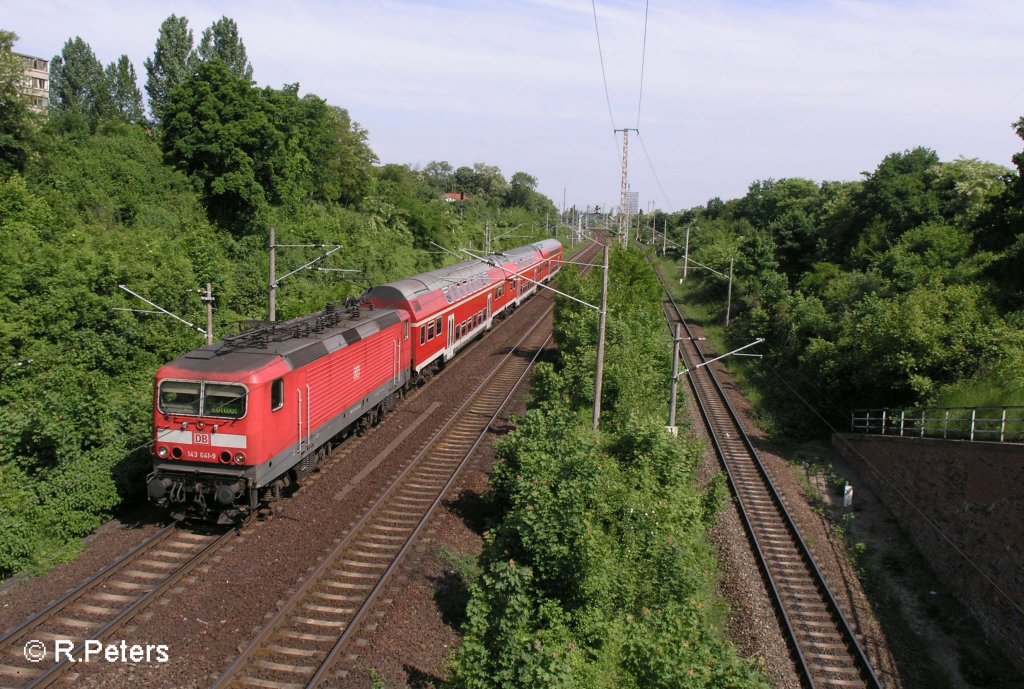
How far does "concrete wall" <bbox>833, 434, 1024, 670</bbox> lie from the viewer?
15.2 meters

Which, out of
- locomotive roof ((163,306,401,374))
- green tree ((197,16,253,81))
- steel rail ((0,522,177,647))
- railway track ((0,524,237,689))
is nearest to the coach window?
locomotive roof ((163,306,401,374))

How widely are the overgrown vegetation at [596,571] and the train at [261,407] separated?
3968 mm

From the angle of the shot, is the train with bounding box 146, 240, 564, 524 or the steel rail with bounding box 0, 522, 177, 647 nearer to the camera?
the steel rail with bounding box 0, 522, 177, 647

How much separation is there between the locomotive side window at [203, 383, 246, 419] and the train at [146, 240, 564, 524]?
18 millimetres

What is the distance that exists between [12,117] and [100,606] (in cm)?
2477

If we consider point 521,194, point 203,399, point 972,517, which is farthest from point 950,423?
point 521,194

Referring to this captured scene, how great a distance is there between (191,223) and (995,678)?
33.1 m

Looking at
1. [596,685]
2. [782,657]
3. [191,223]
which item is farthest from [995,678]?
[191,223]

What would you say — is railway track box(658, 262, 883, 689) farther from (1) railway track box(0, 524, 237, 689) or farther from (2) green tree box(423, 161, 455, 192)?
(2) green tree box(423, 161, 455, 192)

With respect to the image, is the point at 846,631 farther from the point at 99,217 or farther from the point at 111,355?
the point at 99,217

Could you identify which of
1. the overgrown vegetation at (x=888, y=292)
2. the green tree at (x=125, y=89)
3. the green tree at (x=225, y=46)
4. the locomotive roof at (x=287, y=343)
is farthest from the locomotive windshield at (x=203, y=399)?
the green tree at (x=125, y=89)

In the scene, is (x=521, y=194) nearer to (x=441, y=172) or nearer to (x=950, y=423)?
(x=441, y=172)

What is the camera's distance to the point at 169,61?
58656 millimetres

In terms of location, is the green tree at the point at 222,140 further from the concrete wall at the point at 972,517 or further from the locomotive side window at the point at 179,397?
the concrete wall at the point at 972,517
